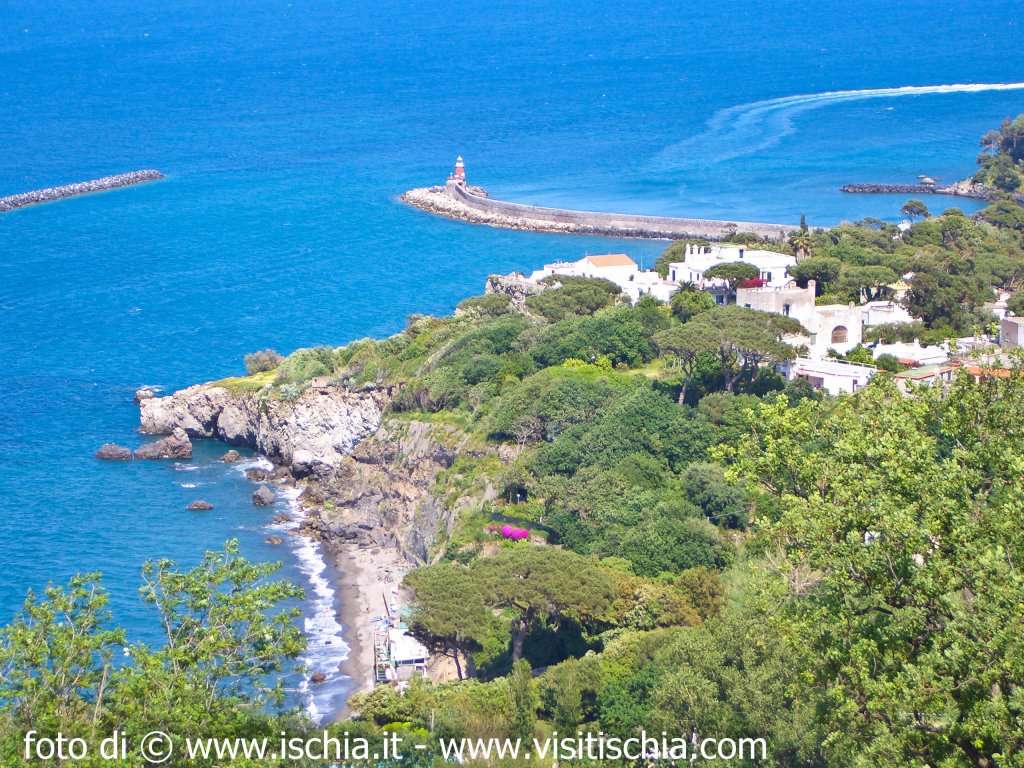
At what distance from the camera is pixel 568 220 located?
316 feet

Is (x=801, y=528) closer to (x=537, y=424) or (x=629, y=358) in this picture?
(x=537, y=424)

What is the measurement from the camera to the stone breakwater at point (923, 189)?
325 feet

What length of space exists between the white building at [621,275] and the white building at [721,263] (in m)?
0.87

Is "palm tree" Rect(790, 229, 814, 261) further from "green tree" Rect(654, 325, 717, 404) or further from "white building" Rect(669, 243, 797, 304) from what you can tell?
"green tree" Rect(654, 325, 717, 404)

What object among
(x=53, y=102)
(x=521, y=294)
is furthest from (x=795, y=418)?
(x=53, y=102)

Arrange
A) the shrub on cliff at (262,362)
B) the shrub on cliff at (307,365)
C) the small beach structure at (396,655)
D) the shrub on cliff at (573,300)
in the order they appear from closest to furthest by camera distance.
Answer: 1. the small beach structure at (396,655)
2. the shrub on cliff at (573,300)
3. the shrub on cliff at (307,365)
4. the shrub on cliff at (262,362)

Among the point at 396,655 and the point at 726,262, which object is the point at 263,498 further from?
the point at 726,262

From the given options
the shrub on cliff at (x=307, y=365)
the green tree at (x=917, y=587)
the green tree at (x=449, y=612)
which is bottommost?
the shrub on cliff at (x=307, y=365)

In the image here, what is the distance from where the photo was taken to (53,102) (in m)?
Answer: 170

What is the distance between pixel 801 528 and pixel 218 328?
59593mm

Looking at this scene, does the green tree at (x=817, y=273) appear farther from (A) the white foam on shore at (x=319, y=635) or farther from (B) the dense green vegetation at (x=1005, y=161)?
(B) the dense green vegetation at (x=1005, y=161)

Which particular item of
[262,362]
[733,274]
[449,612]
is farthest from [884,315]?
[262,362]

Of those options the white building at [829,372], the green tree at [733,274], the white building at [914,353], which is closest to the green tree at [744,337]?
the white building at [829,372]

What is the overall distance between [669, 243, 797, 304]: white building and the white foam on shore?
18352mm
